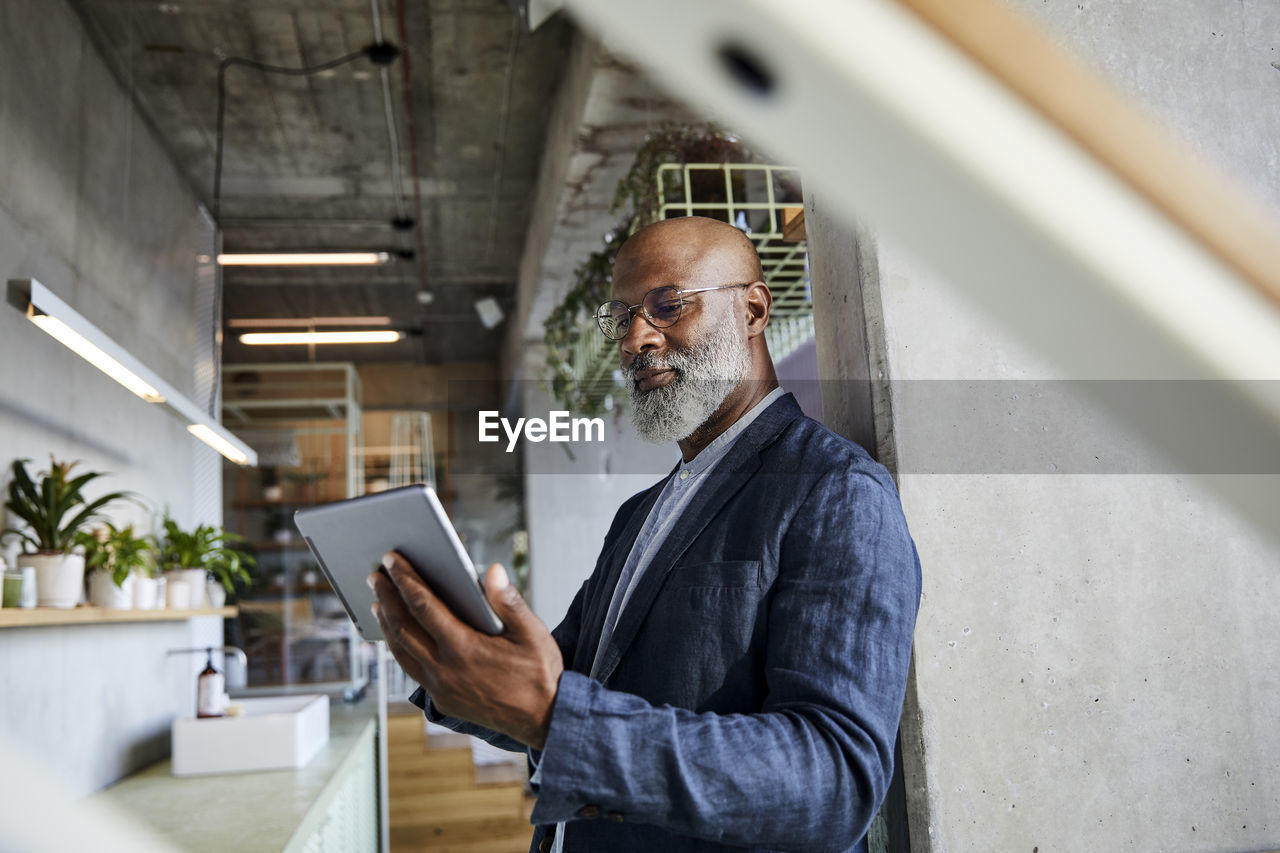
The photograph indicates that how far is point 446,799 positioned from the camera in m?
4.88

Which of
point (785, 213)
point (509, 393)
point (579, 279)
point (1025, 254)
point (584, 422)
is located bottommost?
point (1025, 254)

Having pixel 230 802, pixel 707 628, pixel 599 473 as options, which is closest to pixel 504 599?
pixel 707 628

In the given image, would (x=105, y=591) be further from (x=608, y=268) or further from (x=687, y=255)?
(x=687, y=255)

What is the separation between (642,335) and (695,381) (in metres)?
0.08

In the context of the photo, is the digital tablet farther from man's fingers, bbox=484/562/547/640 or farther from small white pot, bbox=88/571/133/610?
small white pot, bbox=88/571/133/610

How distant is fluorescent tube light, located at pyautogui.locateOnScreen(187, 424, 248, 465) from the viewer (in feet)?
11.5

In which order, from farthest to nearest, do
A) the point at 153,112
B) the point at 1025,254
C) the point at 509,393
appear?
the point at 153,112 < the point at 509,393 < the point at 1025,254

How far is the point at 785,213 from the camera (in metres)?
1.87

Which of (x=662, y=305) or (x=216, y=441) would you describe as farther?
(x=216, y=441)

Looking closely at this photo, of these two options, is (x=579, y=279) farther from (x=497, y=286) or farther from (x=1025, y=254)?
(x=1025, y=254)

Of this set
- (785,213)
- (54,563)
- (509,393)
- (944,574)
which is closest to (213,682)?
(54,563)

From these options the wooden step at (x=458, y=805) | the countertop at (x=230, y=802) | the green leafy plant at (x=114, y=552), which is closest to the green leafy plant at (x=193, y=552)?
the green leafy plant at (x=114, y=552)

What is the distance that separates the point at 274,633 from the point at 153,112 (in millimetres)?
2936
